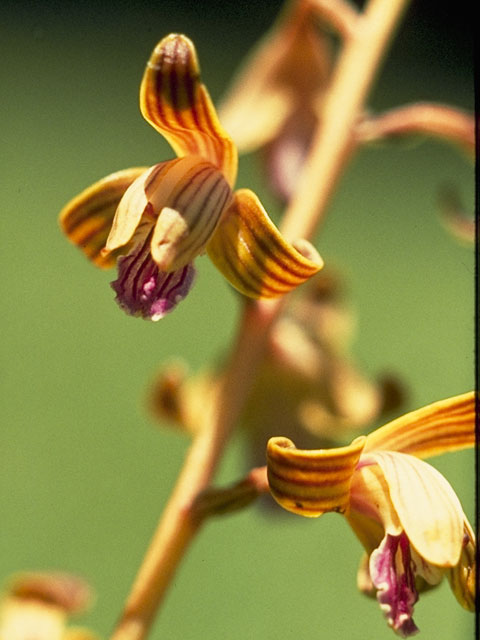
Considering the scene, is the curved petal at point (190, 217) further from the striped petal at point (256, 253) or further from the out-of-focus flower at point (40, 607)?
the out-of-focus flower at point (40, 607)

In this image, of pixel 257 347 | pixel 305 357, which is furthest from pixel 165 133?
pixel 305 357

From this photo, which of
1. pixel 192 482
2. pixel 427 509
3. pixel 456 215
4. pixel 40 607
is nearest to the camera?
pixel 427 509

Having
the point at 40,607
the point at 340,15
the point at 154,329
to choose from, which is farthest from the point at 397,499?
the point at 154,329

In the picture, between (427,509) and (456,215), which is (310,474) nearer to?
(427,509)

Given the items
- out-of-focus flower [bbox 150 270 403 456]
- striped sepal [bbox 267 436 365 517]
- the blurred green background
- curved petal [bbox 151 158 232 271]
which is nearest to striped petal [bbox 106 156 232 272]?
curved petal [bbox 151 158 232 271]

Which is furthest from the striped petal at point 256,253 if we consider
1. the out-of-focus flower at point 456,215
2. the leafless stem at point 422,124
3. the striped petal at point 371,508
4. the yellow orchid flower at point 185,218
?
the out-of-focus flower at point 456,215

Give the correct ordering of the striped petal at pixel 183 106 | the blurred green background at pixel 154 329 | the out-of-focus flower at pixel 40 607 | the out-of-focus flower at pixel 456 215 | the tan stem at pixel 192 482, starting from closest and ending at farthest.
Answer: the striped petal at pixel 183 106, the tan stem at pixel 192 482, the out-of-focus flower at pixel 40 607, the out-of-focus flower at pixel 456 215, the blurred green background at pixel 154 329
